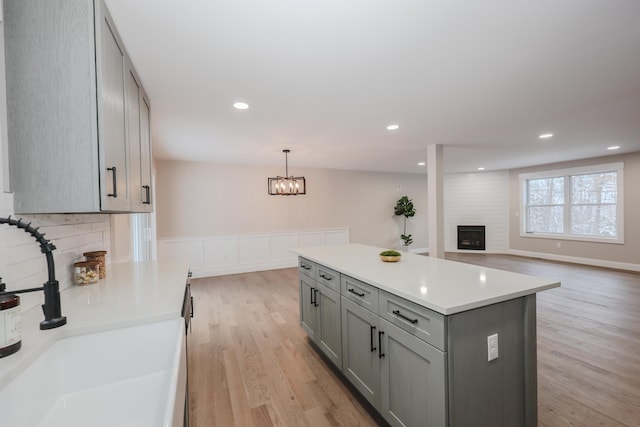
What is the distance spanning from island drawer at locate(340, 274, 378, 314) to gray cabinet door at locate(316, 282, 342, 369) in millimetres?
143

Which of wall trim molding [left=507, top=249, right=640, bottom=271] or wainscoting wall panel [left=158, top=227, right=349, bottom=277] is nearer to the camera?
wainscoting wall panel [left=158, top=227, right=349, bottom=277]

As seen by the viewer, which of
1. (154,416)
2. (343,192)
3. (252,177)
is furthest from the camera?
(343,192)

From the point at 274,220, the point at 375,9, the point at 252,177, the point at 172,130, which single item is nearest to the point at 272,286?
the point at 274,220

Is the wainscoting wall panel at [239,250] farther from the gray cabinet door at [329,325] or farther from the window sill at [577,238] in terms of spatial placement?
the window sill at [577,238]

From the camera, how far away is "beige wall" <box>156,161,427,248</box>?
546 cm

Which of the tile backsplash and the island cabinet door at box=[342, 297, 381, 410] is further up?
the tile backsplash

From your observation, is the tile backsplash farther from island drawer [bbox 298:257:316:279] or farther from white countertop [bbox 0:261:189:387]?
island drawer [bbox 298:257:316:279]

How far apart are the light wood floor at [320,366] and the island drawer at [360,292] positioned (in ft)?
2.44

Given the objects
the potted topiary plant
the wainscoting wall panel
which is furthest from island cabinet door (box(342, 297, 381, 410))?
the potted topiary plant

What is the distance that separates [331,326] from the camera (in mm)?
2277

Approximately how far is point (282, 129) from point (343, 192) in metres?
3.91

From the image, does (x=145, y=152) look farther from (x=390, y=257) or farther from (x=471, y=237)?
(x=471, y=237)

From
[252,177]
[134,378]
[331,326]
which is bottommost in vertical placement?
[331,326]

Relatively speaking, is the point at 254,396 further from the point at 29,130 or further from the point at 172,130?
the point at 172,130
